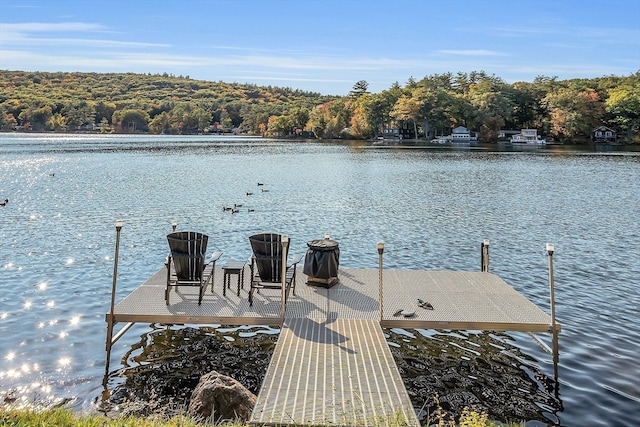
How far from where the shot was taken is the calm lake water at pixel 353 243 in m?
7.74

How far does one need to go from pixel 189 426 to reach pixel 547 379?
5283 mm

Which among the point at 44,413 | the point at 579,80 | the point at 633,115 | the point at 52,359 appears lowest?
the point at 52,359

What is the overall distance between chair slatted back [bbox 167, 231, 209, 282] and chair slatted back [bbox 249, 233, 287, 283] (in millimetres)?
842

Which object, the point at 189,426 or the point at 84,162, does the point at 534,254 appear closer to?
the point at 189,426

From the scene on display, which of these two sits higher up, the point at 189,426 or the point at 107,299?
the point at 189,426

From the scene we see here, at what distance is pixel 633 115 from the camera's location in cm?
8481

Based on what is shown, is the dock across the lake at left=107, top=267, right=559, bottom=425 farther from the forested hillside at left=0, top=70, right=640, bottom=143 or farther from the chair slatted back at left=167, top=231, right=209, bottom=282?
the forested hillside at left=0, top=70, right=640, bottom=143

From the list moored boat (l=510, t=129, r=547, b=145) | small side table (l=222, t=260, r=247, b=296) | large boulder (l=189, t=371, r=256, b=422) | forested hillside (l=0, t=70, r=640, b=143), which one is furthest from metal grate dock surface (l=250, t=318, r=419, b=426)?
forested hillside (l=0, t=70, r=640, b=143)

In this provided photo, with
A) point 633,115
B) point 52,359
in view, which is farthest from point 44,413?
point 633,115

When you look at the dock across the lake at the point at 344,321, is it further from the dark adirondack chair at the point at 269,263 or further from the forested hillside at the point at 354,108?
the forested hillside at the point at 354,108

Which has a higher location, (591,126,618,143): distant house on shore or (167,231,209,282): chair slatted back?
(591,126,618,143): distant house on shore

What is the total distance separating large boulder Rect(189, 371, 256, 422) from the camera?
569cm

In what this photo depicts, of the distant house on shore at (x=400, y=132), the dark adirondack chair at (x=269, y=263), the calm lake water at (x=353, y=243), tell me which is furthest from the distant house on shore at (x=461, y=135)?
the dark adirondack chair at (x=269, y=263)

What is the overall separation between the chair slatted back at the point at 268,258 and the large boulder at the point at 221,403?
2.66 metres
